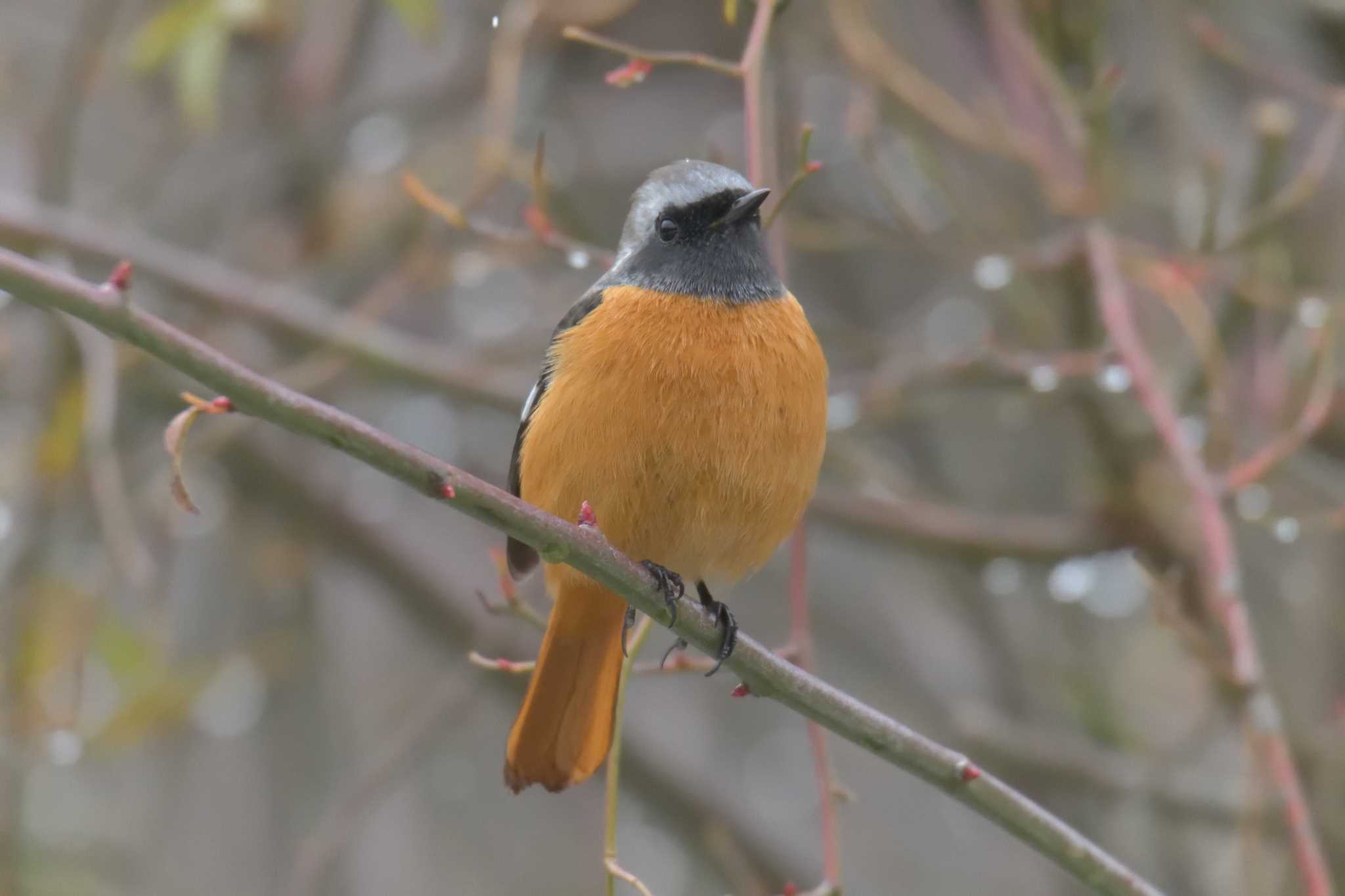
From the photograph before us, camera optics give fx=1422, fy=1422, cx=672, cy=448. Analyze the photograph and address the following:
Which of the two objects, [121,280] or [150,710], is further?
[150,710]

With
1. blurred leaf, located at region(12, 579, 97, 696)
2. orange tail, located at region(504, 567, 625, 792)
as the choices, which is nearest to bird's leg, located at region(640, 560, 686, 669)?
orange tail, located at region(504, 567, 625, 792)

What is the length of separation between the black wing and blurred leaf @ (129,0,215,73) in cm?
143

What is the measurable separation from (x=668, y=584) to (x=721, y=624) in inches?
4.3

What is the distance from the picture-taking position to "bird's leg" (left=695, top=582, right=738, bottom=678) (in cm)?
215

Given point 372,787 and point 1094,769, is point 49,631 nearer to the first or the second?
point 372,787

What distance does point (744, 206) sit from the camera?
2646 millimetres

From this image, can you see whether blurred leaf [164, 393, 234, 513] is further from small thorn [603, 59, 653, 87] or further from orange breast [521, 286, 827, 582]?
small thorn [603, 59, 653, 87]

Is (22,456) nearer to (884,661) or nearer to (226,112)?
(226,112)

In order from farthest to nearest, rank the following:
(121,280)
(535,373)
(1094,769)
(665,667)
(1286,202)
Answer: (535,373) < (1094,769) < (1286,202) < (665,667) < (121,280)

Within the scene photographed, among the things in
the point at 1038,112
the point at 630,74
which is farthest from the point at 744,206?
the point at 1038,112

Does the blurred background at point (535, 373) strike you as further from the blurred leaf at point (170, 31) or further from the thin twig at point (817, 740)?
the thin twig at point (817, 740)

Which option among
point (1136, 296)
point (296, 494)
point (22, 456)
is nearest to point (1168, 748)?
point (1136, 296)

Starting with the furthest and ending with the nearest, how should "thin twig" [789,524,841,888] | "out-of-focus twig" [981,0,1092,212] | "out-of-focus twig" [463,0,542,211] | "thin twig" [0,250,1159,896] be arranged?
"out-of-focus twig" [981,0,1092,212] < "out-of-focus twig" [463,0,542,211] < "thin twig" [789,524,841,888] < "thin twig" [0,250,1159,896]

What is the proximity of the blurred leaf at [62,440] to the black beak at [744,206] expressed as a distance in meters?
2.14
